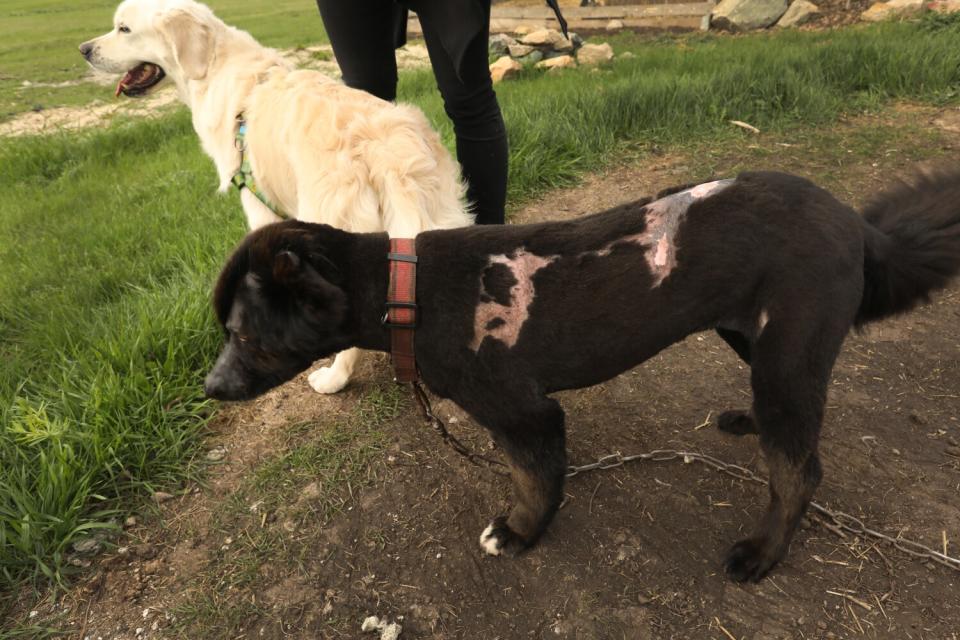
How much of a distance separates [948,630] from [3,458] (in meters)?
3.48

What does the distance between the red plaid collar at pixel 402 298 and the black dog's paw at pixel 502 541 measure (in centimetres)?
78

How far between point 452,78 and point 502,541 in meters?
2.17

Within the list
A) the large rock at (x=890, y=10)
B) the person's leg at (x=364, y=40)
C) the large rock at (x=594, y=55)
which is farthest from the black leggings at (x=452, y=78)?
the large rock at (x=890, y=10)

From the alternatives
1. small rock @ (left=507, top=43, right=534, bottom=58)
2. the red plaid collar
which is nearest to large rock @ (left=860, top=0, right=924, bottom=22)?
small rock @ (left=507, top=43, right=534, bottom=58)

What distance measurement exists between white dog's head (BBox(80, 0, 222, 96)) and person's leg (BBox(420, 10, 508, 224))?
130 centimetres

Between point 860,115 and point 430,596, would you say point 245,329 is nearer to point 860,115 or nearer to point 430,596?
point 430,596

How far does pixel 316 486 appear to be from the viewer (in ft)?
8.44

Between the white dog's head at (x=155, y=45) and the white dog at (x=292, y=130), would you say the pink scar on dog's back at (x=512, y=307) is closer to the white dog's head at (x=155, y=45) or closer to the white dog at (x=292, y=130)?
the white dog at (x=292, y=130)

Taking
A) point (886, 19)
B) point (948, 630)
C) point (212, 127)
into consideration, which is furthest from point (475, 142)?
point (886, 19)

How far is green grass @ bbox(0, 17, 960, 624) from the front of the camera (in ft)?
8.30

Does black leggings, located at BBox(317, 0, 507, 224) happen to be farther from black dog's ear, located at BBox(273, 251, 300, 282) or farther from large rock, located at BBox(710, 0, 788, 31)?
large rock, located at BBox(710, 0, 788, 31)

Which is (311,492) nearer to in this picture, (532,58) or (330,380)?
(330,380)

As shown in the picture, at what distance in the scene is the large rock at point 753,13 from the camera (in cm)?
1037

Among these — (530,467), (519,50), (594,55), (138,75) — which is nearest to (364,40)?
(138,75)
